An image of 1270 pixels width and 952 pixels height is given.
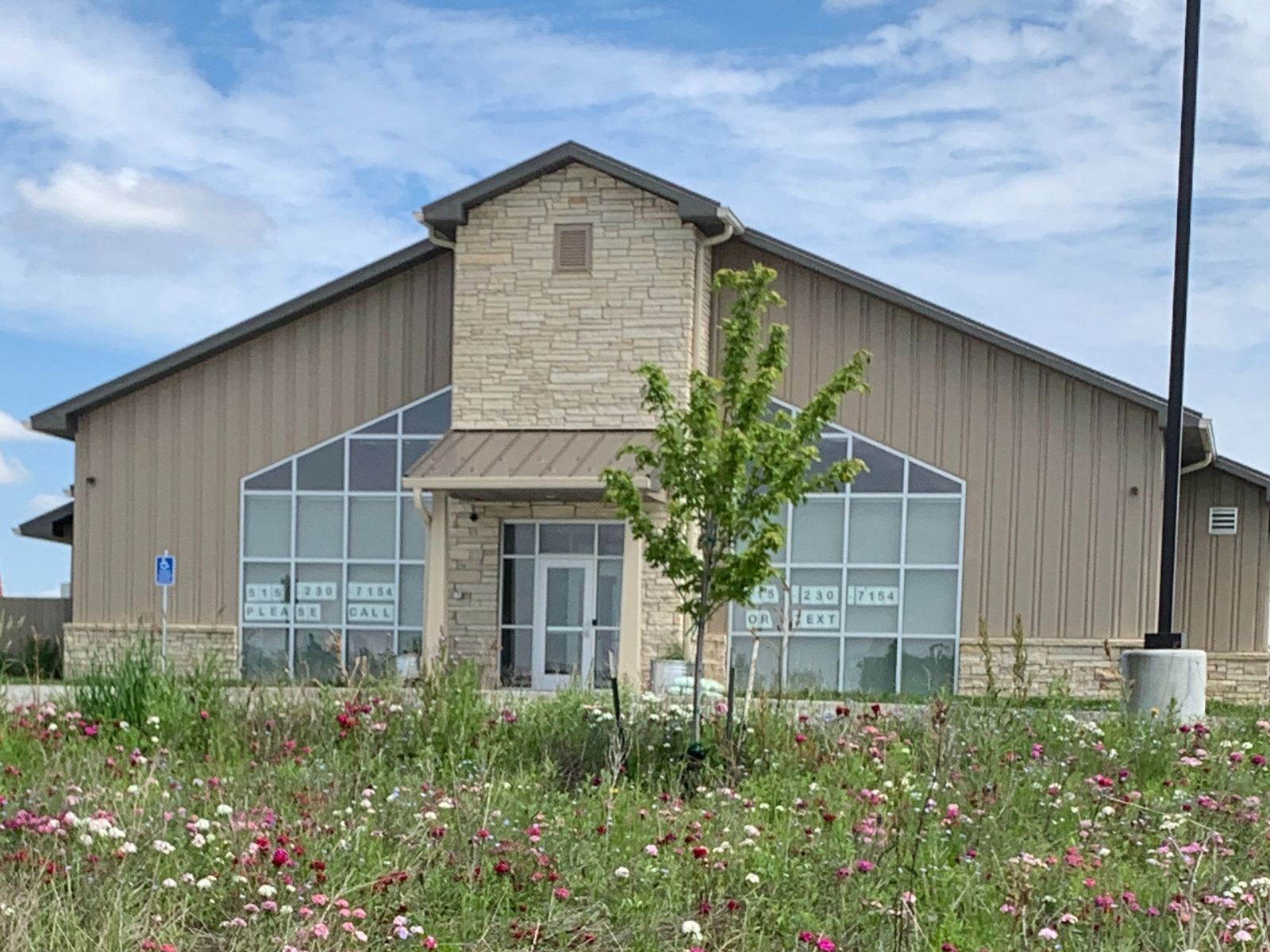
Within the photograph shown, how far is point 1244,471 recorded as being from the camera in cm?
2280

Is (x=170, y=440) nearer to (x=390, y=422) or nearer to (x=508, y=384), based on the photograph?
(x=390, y=422)

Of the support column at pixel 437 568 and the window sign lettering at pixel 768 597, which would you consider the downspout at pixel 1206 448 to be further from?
the support column at pixel 437 568

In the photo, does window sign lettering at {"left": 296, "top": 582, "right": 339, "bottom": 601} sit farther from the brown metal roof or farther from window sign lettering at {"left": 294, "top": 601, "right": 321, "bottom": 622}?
the brown metal roof

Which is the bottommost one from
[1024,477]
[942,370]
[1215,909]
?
[1215,909]

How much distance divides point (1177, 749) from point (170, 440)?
1771 centimetres

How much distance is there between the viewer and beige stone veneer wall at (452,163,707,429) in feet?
73.1

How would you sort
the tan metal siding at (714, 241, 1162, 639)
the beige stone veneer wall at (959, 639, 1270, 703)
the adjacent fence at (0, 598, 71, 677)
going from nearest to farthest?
the beige stone veneer wall at (959, 639, 1270, 703) < the tan metal siding at (714, 241, 1162, 639) < the adjacent fence at (0, 598, 71, 677)

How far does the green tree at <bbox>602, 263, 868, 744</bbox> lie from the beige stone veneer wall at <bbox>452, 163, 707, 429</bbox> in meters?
9.80

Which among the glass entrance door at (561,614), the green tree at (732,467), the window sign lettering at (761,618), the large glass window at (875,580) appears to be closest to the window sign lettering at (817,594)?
the large glass window at (875,580)

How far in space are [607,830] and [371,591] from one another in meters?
16.3

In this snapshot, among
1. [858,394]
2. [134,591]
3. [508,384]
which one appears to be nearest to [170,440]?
[134,591]

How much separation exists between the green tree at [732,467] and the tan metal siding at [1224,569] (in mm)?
12876

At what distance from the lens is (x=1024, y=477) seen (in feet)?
Result: 72.2

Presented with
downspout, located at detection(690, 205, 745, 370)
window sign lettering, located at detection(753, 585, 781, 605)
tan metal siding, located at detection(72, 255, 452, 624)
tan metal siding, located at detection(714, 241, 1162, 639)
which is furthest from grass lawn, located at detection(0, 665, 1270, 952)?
tan metal siding, located at detection(72, 255, 452, 624)
